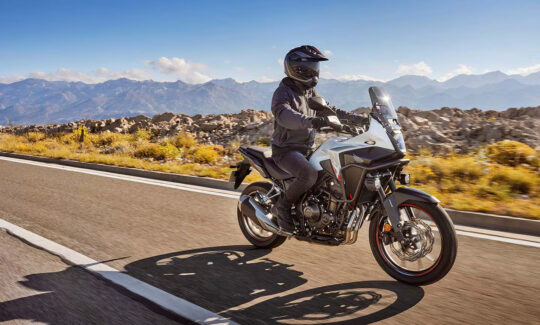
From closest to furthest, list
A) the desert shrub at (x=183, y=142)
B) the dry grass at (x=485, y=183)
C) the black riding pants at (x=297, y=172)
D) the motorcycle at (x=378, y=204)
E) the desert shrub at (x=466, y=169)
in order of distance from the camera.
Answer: the motorcycle at (x=378, y=204), the black riding pants at (x=297, y=172), the dry grass at (x=485, y=183), the desert shrub at (x=466, y=169), the desert shrub at (x=183, y=142)

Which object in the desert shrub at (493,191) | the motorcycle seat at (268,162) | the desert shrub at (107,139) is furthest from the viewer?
the desert shrub at (107,139)

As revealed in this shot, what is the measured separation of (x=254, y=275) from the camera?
12.9 ft

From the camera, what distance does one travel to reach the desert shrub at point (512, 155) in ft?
28.4

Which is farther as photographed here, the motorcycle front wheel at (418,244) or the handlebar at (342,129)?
the handlebar at (342,129)

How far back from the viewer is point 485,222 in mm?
5480

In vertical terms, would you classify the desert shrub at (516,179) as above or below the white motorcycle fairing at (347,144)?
below

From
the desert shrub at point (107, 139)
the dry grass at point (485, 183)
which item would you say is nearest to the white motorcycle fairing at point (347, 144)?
the dry grass at point (485, 183)

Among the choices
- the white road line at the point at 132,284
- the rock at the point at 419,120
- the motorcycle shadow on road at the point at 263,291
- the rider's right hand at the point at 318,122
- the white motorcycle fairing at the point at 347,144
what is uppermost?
the rock at the point at 419,120

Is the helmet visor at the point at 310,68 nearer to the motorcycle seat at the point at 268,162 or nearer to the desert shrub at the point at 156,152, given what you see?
the motorcycle seat at the point at 268,162

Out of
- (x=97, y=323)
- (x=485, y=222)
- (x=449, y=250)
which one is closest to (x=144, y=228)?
(x=97, y=323)

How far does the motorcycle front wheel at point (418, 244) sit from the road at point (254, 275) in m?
0.14

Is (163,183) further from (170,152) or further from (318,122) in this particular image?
(318,122)

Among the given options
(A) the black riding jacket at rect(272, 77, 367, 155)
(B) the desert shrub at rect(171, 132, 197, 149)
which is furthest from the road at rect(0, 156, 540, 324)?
(B) the desert shrub at rect(171, 132, 197, 149)

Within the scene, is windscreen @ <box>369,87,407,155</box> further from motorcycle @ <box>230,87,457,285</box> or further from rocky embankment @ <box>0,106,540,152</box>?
rocky embankment @ <box>0,106,540,152</box>
